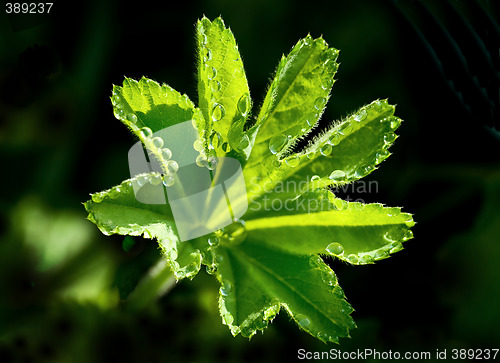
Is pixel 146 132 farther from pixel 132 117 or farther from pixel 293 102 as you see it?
pixel 293 102

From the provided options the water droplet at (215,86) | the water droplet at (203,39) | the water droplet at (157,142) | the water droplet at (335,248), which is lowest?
the water droplet at (335,248)

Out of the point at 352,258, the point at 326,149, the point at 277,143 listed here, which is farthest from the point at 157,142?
the point at 352,258

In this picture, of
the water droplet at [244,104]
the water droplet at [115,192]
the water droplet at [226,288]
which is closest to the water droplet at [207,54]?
the water droplet at [244,104]

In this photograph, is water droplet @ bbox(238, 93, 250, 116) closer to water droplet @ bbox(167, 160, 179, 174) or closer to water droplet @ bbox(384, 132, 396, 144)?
water droplet @ bbox(167, 160, 179, 174)

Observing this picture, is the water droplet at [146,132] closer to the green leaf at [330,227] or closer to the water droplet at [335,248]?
the green leaf at [330,227]

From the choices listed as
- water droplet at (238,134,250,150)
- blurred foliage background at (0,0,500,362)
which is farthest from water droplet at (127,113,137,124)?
blurred foliage background at (0,0,500,362)

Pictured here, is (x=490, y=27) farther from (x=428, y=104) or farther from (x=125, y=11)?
(x=125, y=11)
